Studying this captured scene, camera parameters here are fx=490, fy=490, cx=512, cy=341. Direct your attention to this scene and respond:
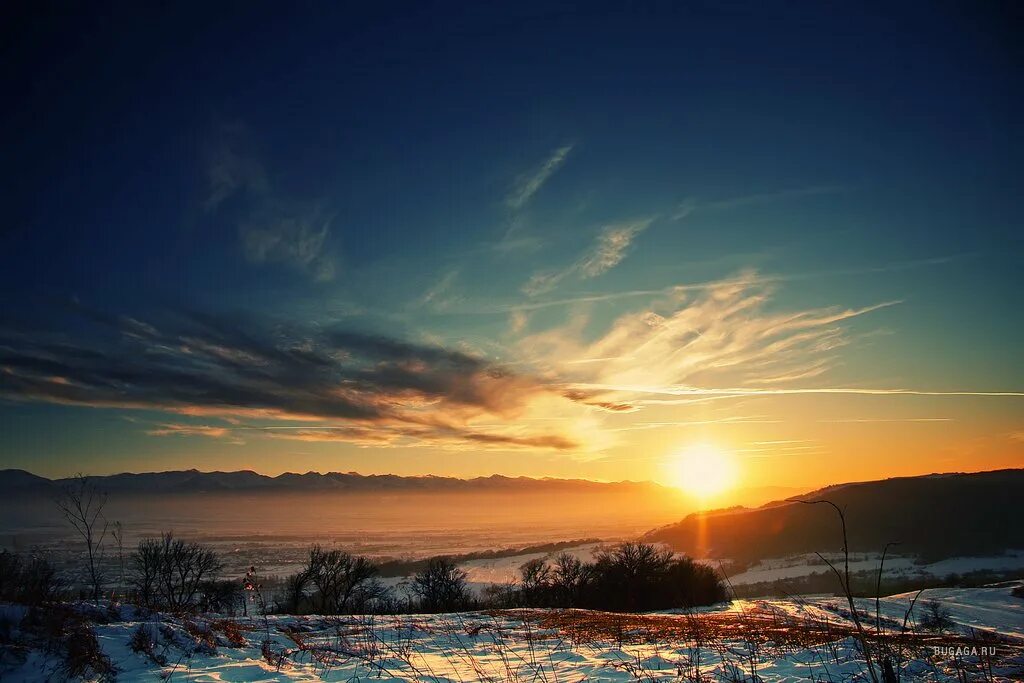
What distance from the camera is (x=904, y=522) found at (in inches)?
6821

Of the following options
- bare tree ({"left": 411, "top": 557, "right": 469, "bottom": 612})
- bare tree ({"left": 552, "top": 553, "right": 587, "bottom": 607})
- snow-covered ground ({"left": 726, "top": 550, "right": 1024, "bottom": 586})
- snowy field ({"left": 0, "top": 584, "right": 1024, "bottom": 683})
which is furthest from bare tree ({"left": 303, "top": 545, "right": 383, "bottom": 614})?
snow-covered ground ({"left": 726, "top": 550, "right": 1024, "bottom": 586})

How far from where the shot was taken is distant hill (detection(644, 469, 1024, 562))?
163625 mm

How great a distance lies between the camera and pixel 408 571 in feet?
554

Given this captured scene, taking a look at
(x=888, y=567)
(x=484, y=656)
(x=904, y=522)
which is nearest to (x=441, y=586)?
(x=484, y=656)

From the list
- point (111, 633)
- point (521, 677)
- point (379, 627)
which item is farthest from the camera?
point (379, 627)

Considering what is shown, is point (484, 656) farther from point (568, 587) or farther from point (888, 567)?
point (888, 567)

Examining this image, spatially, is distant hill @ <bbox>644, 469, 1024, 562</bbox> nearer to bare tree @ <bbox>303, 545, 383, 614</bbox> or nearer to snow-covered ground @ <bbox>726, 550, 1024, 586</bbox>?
snow-covered ground @ <bbox>726, 550, 1024, 586</bbox>

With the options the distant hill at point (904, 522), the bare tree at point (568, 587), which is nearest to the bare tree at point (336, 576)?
the bare tree at point (568, 587)

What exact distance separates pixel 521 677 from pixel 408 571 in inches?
7085

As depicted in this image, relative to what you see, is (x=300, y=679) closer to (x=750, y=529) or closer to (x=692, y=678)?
(x=692, y=678)

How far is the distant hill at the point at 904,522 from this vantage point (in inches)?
6442

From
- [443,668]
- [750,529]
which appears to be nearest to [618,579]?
[443,668]

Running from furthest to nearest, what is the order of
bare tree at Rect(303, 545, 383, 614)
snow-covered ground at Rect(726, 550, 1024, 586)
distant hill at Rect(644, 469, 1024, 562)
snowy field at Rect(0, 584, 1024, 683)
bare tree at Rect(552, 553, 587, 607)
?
distant hill at Rect(644, 469, 1024, 562), snow-covered ground at Rect(726, 550, 1024, 586), bare tree at Rect(552, 553, 587, 607), bare tree at Rect(303, 545, 383, 614), snowy field at Rect(0, 584, 1024, 683)

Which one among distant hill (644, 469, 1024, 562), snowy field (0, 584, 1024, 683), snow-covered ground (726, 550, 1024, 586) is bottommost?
snow-covered ground (726, 550, 1024, 586)
